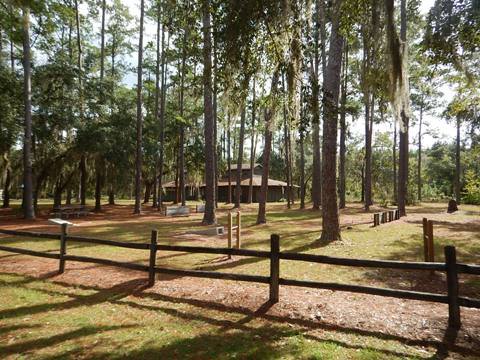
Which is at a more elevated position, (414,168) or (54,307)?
(414,168)

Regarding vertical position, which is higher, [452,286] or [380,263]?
[380,263]

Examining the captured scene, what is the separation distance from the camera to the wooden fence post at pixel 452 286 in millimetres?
4945

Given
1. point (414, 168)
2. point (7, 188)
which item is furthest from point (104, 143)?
point (414, 168)

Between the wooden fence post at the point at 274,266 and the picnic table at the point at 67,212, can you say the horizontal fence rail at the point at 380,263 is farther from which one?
the picnic table at the point at 67,212

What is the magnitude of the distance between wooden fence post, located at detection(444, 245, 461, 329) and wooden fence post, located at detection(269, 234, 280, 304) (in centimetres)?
264

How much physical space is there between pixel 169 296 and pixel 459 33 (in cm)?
835

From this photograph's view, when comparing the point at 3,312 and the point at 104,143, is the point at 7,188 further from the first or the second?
the point at 3,312

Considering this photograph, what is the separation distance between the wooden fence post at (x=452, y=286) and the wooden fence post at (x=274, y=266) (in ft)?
8.67

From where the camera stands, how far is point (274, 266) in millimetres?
6137

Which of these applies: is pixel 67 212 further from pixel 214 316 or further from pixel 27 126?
pixel 214 316

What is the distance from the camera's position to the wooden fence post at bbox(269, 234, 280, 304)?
20.0 ft

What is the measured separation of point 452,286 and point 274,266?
9.08 ft

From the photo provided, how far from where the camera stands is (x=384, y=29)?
215 inches

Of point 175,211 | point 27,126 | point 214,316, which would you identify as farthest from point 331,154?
point 27,126
